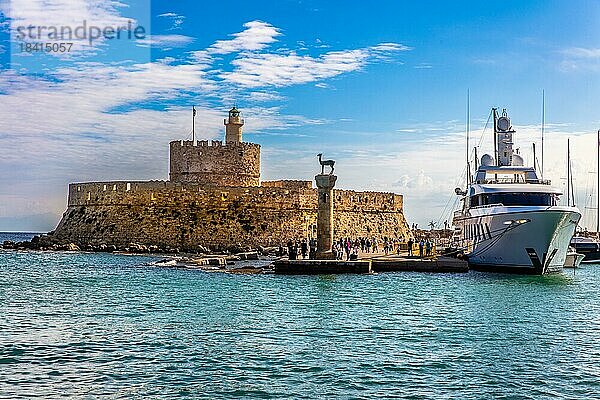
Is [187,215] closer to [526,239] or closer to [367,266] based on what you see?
[367,266]

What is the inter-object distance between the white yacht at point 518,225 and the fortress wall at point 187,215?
14.6 m

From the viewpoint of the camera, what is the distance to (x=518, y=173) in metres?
30.9

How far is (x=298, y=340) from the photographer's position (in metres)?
13.8

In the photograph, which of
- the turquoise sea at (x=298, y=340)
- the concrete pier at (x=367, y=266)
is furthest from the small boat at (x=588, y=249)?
the turquoise sea at (x=298, y=340)

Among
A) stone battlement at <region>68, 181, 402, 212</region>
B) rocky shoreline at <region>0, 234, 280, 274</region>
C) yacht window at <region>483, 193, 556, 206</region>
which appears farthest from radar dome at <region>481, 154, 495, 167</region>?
stone battlement at <region>68, 181, 402, 212</region>

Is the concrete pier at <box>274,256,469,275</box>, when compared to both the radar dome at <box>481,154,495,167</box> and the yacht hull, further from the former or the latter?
the radar dome at <box>481,154,495,167</box>

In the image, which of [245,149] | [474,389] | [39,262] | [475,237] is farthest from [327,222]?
[245,149]

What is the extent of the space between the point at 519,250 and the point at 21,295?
1580cm

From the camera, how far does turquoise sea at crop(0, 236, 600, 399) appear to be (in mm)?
10530

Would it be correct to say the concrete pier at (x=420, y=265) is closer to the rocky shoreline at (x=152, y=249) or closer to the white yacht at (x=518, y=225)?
the white yacht at (x=518, y=225)

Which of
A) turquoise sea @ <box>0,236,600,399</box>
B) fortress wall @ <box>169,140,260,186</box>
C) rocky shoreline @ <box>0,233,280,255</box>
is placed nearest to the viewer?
turquoise sea @ <box>0,236,600,399</box>

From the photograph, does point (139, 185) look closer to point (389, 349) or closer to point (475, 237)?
point (475, 237)

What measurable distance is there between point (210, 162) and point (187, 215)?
16.0ft

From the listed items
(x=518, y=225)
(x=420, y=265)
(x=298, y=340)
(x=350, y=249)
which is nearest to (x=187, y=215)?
(x=350, y=249)
